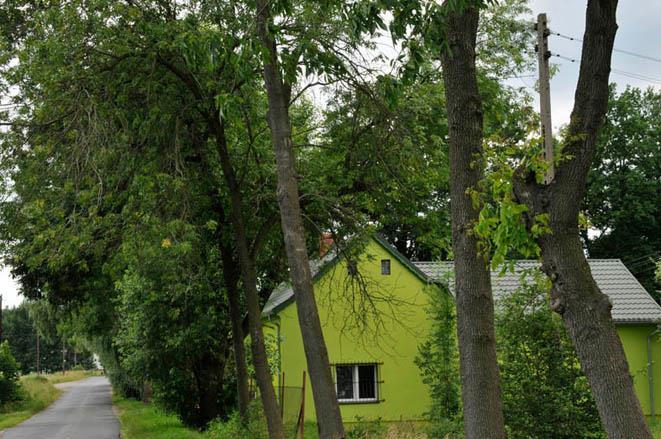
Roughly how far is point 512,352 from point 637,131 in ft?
116

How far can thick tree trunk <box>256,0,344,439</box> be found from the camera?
10633mm

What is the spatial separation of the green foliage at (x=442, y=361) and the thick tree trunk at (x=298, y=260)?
6677mm

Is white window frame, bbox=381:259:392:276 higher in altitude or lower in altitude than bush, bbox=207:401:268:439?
higher

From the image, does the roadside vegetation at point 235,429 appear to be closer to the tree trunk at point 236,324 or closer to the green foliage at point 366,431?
the green foliage at point 366,431

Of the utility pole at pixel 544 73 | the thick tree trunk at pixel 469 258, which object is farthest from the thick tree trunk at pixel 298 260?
the utility pole at pixel 544 73

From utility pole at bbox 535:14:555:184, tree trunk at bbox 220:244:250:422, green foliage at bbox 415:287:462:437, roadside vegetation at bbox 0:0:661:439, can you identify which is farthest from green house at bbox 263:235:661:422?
utility pole at bbox 535:14:555:184

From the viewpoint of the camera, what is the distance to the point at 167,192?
13.2 meters

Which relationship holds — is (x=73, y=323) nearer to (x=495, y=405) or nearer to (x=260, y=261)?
Result: (x=260, y=261)

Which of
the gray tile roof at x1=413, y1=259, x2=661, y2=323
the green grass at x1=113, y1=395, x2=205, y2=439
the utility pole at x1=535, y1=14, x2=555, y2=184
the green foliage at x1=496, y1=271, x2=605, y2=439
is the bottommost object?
the green grass at x1=113, y1=395, x2=205, y2=439

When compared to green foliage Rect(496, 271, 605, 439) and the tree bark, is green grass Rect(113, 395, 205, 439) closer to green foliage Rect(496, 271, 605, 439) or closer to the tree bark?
green foliage Rect(496, 271, 605, 439)

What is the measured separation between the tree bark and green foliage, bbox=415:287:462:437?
11175 mm

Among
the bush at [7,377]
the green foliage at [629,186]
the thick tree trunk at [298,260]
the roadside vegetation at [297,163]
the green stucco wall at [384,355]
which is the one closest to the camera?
the roadside vegetation at [297,163]

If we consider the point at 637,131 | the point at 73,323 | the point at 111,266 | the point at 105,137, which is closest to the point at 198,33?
the point at 105,137

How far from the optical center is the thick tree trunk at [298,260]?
1063 centimetres
